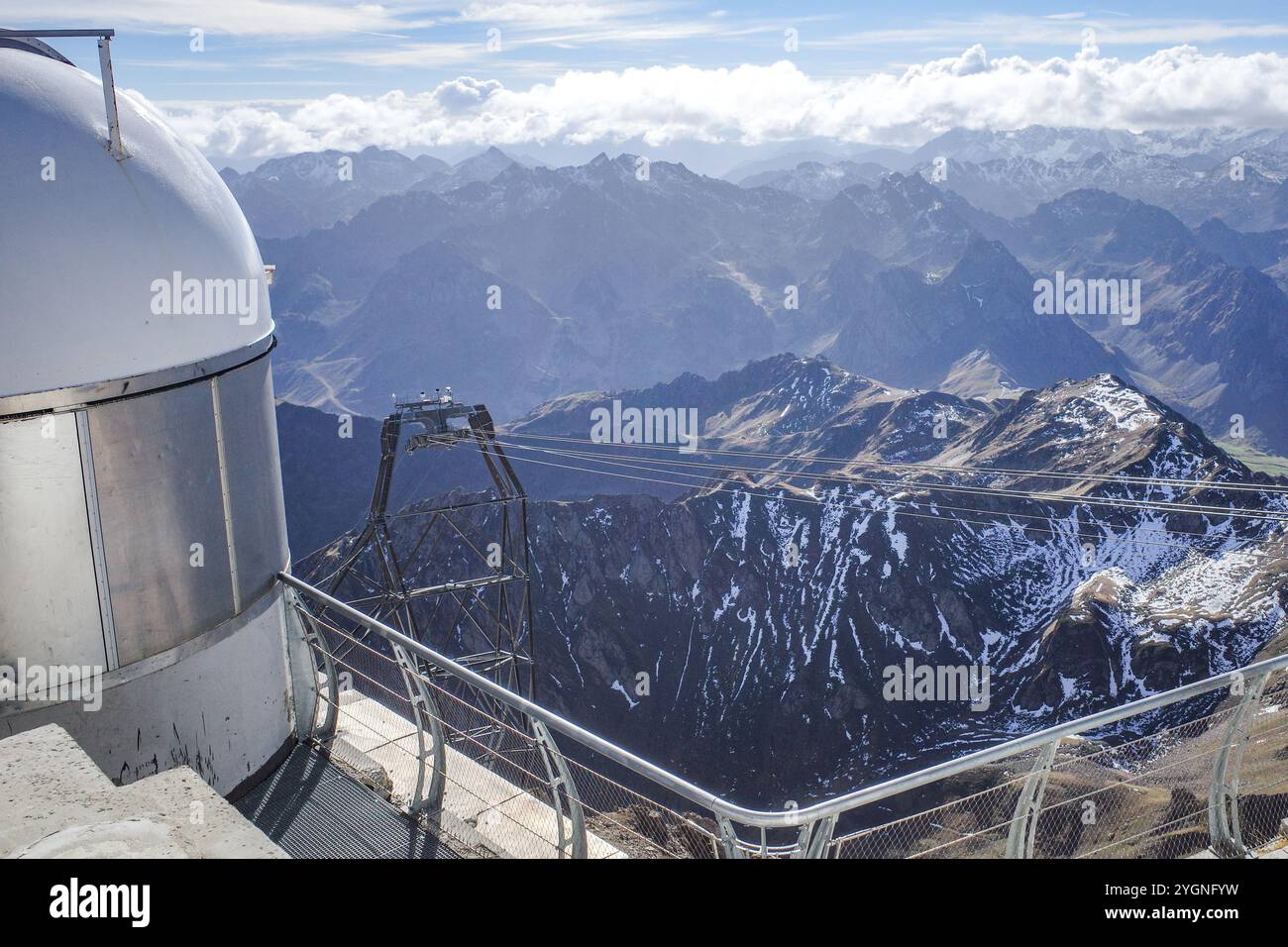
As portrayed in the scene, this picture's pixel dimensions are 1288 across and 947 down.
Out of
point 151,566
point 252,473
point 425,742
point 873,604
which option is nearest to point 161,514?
point 151,566

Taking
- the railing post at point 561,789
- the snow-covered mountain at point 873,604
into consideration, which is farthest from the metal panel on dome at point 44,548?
the snow-covered mountain at point 873,604

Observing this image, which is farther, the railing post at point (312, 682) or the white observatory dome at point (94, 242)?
the railing post at point (312, 682)

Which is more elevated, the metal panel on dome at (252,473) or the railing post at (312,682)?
the metal panel on dome at (252,473)

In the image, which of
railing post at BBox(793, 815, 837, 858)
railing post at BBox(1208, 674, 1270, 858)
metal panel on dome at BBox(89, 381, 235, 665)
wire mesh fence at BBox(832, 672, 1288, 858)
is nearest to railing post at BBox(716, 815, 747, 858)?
railing post at BBox(793, 815, 837, 858)

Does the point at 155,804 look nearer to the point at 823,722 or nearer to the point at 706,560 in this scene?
the point at 823,722

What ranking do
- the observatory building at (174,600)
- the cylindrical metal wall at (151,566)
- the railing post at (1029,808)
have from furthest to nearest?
the cylindrical metal wall at (151,566)
the railing post at (1029,808)
the observatory building at (174,600)

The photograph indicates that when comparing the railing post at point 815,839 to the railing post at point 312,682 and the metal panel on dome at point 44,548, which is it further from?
the metal panel on dome at point 44,548
